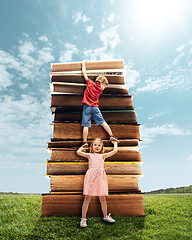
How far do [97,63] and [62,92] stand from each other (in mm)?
1287

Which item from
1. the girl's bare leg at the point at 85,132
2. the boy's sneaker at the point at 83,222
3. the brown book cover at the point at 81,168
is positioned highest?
the girl's bare leg at the point at 85,132

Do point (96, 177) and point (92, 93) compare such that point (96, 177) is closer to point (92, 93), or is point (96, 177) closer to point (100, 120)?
point (100, 120)

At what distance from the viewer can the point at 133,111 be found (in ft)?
16.5

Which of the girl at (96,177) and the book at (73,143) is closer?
the girl at (96,177)

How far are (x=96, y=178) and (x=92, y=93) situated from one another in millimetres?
1986

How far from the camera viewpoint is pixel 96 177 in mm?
4020

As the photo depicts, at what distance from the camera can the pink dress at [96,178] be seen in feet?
12.9

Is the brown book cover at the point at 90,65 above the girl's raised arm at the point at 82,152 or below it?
above

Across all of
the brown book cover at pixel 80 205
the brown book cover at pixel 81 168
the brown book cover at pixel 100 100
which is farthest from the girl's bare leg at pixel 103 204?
the brown book cover at pixel 100 100

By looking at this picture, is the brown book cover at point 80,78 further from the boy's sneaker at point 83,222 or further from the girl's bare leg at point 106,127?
the boy's sneaker at point 83,222

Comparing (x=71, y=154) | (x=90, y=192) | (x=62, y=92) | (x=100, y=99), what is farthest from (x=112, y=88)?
(x=90, y=192)

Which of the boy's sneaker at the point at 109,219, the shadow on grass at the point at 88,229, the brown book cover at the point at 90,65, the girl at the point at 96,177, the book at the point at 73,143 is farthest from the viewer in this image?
the brown book cover at the point at 90,65

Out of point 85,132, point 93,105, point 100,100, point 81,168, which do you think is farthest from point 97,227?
point 100,100

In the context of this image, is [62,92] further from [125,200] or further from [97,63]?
[125,200]
